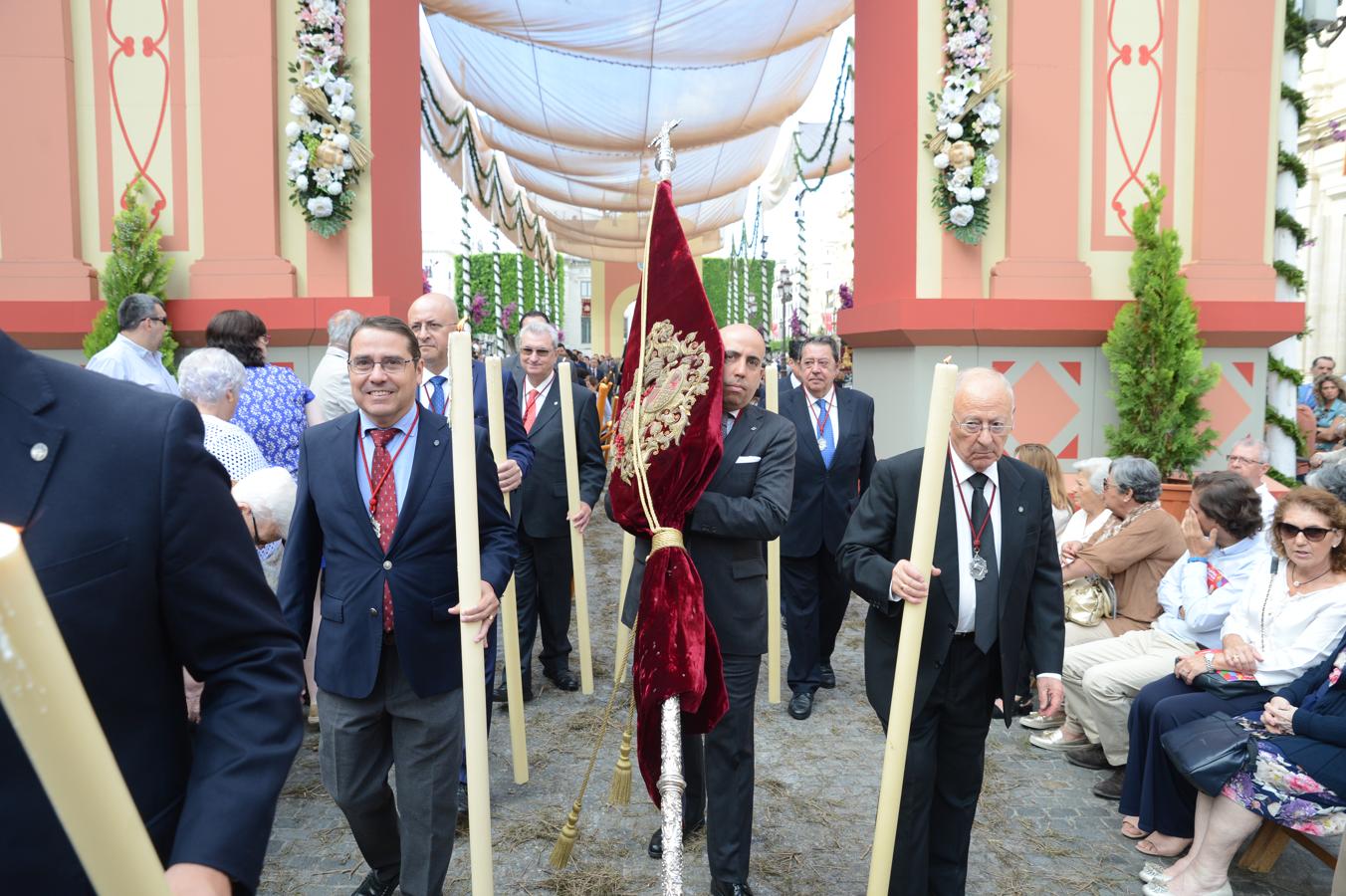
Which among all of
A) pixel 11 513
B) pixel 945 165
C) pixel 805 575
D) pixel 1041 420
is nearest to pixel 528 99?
pixel 945 165

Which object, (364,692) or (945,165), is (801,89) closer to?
(945,165)

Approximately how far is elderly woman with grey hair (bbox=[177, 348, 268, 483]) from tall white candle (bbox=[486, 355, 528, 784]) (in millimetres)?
1031

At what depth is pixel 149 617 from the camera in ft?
4.42

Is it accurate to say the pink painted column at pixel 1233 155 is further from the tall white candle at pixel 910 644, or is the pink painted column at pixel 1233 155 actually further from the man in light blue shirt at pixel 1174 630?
the tall white candle at pixel 910 644

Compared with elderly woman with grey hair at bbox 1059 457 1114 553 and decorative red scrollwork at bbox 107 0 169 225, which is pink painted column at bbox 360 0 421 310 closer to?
decorative red scrollwork at bbox 107 0 169 225

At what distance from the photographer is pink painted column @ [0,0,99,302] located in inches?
320

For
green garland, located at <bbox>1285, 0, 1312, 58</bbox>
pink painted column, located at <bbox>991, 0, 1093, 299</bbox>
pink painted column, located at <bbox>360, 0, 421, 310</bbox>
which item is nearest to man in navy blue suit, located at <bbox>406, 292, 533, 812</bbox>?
pink painted column, located at <bbox>360, 0, 421, 310</bbox>

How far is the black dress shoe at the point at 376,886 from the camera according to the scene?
3.42m

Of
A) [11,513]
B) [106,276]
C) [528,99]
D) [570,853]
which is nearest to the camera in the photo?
[11,513]

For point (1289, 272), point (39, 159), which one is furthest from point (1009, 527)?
point (39, 159)

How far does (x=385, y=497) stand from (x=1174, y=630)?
3.85m

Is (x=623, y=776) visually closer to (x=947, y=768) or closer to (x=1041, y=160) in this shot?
(x=947, y=768)

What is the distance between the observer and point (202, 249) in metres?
8.39

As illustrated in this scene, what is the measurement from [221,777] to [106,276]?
8.12 meters
